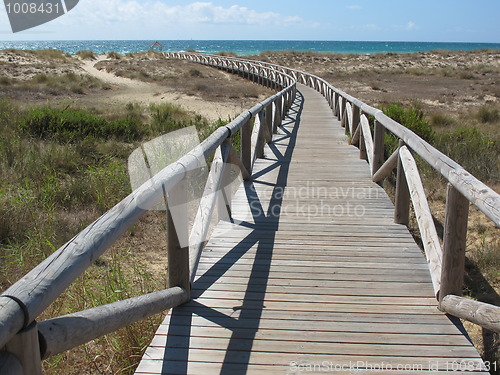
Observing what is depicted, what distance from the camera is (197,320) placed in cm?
331

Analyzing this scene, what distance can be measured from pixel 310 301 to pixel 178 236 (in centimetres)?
104

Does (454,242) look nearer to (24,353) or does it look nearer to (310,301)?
(310,301)

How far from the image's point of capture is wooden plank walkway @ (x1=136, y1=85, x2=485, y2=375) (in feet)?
9.43

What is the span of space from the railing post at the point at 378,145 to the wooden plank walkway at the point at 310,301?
916 mm

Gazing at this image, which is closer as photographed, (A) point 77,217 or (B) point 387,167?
(B) point 387,167

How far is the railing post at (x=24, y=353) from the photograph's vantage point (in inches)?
56.9

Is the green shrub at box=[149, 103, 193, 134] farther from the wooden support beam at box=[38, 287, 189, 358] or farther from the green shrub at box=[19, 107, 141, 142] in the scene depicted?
the wooden support beam at box=[38, 287, 189, 358]

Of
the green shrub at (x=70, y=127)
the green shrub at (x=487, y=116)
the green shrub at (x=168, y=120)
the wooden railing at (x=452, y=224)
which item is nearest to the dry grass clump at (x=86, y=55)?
the green shrub at (x=168, y=120)

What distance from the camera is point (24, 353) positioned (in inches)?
59.3

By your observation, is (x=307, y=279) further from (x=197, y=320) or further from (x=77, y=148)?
(x=77, y=148)

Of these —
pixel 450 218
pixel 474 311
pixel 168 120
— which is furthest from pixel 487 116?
pixel 474 311

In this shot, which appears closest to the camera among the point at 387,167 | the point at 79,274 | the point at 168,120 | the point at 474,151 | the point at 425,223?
the point at 79,274

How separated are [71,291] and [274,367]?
2.08m

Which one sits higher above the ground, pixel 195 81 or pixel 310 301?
pixel 195 81
